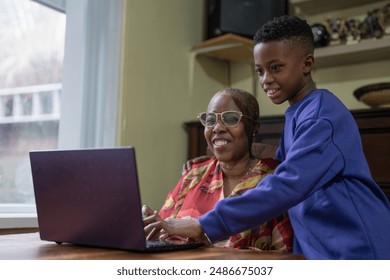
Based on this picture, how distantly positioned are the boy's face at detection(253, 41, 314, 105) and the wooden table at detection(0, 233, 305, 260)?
432 mm

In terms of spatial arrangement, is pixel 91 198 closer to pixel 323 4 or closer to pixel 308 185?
pixel 308 185

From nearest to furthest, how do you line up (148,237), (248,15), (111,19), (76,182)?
(76,182) < (148,237) < (111,19) < (248,15)

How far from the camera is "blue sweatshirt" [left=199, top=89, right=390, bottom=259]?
101cm

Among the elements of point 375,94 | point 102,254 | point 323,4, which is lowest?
point 102,254

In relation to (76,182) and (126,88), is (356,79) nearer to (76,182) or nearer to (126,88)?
(126,88)

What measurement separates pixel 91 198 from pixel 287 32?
0.63 m

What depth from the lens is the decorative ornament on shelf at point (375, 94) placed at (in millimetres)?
2301

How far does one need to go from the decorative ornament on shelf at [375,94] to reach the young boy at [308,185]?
1.24m

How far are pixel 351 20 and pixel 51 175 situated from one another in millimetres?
2159

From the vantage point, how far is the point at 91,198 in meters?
0.93

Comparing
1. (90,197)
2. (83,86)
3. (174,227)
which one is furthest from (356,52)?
(90,197)

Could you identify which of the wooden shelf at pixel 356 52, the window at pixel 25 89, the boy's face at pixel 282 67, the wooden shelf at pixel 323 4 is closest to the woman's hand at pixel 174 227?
the boy's face at pixel 282 67
